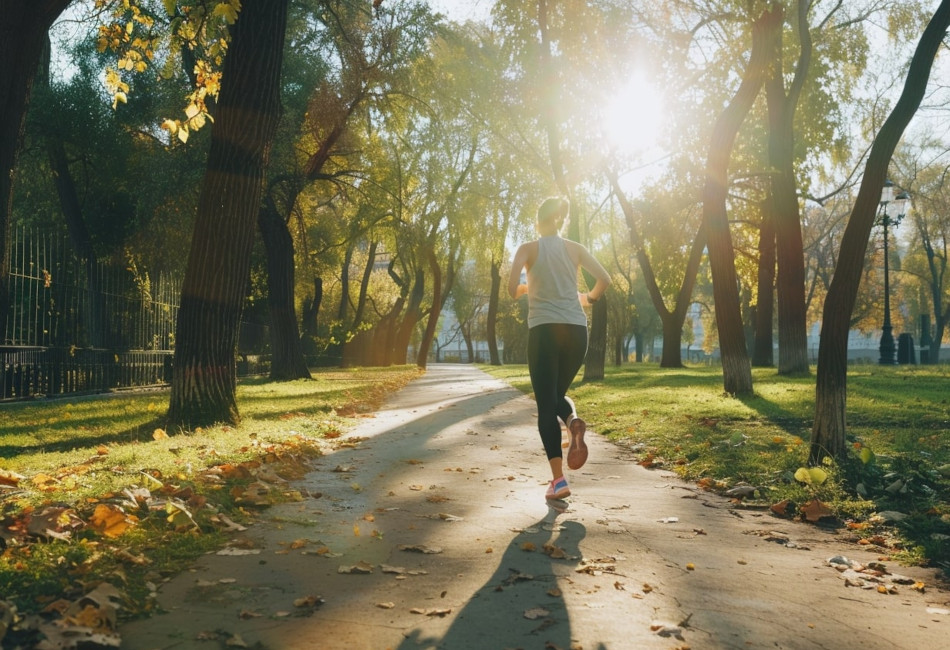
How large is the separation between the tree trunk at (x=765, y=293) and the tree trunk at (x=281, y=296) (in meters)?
15.6

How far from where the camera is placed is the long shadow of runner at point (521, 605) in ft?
9.91

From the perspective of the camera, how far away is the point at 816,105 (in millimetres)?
24781

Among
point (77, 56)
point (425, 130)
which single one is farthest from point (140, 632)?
point (425, 130)

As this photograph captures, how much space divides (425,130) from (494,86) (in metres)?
9.22

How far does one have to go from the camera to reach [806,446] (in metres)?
7.75

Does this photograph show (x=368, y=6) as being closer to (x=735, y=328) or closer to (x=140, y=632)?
(x=735, y=328)

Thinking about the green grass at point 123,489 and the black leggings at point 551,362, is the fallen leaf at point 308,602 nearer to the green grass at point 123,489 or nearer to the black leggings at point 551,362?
the green grass at point 123,489

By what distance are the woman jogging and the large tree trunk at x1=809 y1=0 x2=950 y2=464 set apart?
2347 mm

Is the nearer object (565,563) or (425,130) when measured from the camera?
(565,563)

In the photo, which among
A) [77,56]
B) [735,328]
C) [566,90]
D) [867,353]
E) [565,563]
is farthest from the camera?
[867,353]

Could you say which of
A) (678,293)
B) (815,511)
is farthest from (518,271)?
(678,293)

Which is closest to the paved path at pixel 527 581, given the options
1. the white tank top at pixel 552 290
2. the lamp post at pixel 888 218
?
the white tank top at pixel 552 290

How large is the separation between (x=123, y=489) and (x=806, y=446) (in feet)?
19.5

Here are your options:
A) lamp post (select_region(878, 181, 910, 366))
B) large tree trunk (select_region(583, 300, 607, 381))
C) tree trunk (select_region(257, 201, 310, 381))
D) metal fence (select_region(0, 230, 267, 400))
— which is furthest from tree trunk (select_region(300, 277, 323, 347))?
lamp post (select_region(878, 181, 910, 366))
